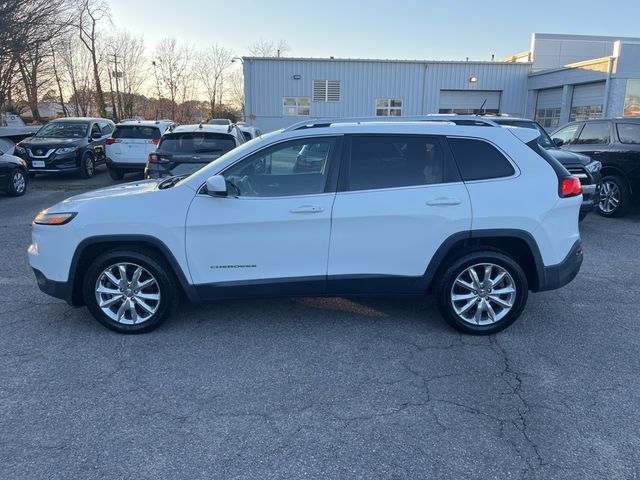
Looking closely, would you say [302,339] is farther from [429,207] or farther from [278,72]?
[278,72]

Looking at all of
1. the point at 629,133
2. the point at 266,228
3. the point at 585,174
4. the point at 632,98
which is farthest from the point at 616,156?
the point at 632,98

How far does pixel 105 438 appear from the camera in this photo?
9.49ft

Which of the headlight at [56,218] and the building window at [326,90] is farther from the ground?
the building window at [326,90]

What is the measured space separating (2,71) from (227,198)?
69.9ft

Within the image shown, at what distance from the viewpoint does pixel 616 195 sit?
9.30m

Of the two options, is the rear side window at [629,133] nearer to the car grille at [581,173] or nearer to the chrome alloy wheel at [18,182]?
the car grille at [581,173]

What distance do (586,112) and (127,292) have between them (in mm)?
26219

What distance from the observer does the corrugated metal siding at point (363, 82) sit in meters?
29.3

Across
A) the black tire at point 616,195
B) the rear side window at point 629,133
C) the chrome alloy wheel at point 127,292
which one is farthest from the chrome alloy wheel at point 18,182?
the rear side window at point 629,133

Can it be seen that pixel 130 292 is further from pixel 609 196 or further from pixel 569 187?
pixel 609 196

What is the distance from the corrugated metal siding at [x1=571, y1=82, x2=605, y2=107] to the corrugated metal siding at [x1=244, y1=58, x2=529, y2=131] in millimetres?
5043

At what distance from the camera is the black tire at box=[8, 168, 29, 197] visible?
11.3 meters

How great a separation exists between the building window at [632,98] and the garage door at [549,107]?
16.2 ft

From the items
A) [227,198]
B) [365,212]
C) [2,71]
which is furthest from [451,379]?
[2,71]
